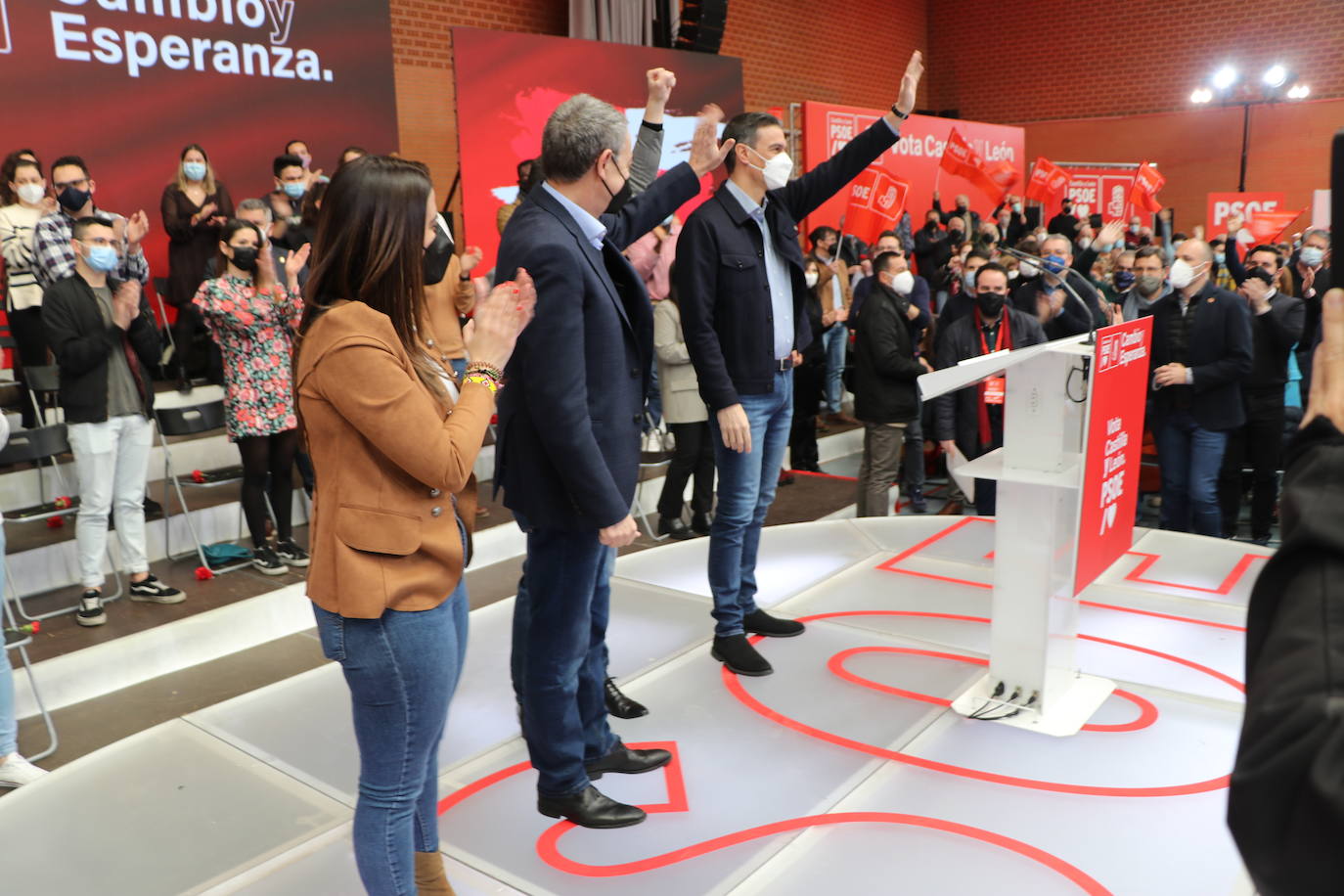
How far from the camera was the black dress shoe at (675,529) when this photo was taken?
5.75 metres

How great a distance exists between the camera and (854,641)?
12.1 feet

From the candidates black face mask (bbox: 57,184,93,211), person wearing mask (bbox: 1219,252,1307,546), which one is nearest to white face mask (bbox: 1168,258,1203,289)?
person wearing mask (bbox: 1219,252,1307,546)

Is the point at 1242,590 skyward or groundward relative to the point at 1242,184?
groundward

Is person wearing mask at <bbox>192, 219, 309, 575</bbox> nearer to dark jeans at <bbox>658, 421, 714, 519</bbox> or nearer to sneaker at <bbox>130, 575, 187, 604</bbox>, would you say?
sneaker at <bbox>130, 575, 187, 604</bbox>

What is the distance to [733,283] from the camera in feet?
10.6

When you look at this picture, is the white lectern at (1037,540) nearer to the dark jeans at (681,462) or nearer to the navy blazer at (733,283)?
the navy blazer at (733,283)

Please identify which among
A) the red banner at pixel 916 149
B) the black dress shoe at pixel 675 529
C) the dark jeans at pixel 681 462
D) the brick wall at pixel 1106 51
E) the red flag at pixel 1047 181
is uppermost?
the brick wall at pixel 1106 51

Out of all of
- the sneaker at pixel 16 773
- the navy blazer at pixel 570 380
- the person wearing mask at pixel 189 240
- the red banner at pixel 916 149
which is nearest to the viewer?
the navy blazer at pixel 570 380

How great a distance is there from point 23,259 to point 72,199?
404 mm

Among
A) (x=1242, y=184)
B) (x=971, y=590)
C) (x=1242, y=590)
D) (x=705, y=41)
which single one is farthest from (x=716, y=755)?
(x=1242, y=184)

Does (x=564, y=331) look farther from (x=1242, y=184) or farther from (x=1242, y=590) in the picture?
(x=1242, y=184)

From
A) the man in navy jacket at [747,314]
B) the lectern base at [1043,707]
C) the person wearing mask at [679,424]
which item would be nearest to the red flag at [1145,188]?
the person wearing mask at [679,424]

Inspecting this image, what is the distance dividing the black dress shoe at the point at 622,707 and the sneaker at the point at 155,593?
2261 mm

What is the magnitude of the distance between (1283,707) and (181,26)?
299 inches
